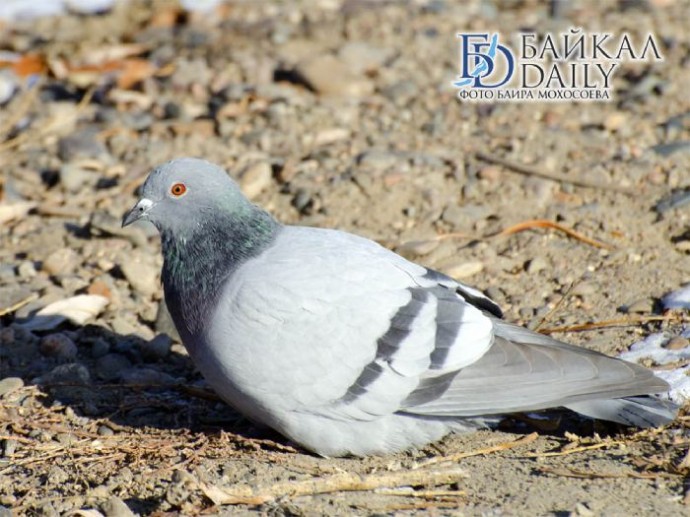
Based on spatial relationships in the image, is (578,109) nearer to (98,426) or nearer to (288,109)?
(288,109)

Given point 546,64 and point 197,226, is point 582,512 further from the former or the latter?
point 546,64

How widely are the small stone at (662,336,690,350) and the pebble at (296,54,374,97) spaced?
383cm

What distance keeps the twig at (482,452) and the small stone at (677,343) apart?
0.92 m

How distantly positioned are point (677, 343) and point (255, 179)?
3.12m

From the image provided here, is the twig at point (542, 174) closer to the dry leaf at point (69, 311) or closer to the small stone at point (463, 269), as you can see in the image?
the small stone at point (463, 269)

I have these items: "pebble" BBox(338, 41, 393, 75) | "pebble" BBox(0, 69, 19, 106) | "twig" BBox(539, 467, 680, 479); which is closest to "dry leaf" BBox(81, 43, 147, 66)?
"pebble" BBox(0, 69, 19, 106)

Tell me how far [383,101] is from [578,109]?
1484mm

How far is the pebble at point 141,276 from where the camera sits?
627cm

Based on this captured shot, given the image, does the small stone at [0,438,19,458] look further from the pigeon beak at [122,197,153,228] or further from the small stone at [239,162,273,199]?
the small stone at [239,162,273,199]

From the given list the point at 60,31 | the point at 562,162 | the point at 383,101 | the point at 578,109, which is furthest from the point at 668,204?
the point at 60,31

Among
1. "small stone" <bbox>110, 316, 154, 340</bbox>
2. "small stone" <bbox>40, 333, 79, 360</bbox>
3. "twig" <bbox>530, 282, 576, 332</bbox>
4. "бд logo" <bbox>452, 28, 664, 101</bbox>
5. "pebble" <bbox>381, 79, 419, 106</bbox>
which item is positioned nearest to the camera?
"twig" <bbox>530, 282, 576, 332</bbox>

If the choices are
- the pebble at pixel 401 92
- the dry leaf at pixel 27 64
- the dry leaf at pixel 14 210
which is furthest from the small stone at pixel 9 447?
the dry leaf at pixel 27 64

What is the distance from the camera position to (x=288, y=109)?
8.00 m

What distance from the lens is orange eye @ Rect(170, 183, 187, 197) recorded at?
16.1ft
